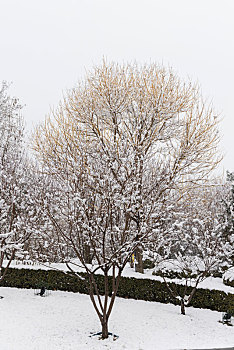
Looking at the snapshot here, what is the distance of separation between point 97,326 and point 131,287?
2.91 meters

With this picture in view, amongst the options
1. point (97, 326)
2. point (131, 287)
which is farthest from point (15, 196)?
point (131, 287)

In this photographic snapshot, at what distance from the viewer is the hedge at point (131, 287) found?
294 inches

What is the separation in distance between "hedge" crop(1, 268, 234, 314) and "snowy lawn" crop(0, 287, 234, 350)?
1.05 feet

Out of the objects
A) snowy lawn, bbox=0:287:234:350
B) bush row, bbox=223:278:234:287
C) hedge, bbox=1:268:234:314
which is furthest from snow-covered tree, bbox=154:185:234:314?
bush row, bbox=223:278:234:287

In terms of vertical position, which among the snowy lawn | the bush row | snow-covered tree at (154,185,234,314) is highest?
snow-covered tree at (154,185,234,314)

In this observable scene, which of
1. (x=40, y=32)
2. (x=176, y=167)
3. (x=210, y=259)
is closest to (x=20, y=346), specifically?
(x=210, y=259)

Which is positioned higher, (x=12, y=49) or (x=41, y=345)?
(x=12, y=49)

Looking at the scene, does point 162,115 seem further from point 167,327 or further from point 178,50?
point 167,327

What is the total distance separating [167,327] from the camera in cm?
575

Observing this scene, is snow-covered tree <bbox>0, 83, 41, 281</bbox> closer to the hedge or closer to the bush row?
the hedge

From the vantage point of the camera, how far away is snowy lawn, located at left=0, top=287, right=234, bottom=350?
4812 millimetres

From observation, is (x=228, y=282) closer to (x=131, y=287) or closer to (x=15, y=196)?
(x=131, y=287)

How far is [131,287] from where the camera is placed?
8.38 metres

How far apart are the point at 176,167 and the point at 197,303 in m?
4.32
